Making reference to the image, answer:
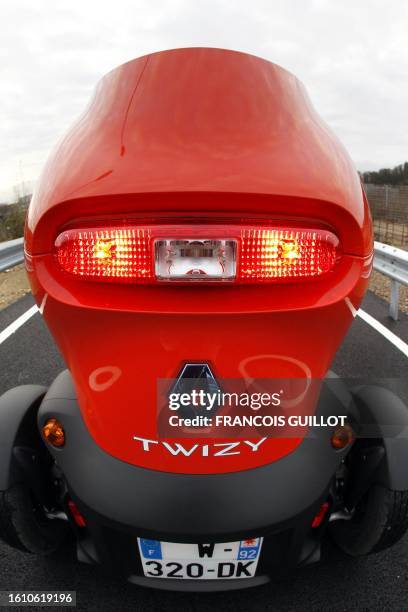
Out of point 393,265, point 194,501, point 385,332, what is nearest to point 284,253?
point 194,501

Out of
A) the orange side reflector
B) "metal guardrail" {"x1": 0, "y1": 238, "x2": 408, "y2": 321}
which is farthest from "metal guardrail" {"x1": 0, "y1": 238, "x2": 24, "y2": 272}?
the orange side reflector

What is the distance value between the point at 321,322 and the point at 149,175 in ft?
1.87

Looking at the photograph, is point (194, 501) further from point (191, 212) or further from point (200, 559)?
point (191, 212)

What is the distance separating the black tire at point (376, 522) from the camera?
5.24 feet

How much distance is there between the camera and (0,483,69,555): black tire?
1.62 m

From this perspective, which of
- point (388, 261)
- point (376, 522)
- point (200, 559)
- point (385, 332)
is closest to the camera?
point (200, 559)

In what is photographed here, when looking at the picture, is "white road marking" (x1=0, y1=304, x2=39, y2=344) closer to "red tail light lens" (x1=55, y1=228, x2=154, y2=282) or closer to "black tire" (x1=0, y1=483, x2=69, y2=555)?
"black tire" (x1=0, y1=483, x2=69, y2=555)

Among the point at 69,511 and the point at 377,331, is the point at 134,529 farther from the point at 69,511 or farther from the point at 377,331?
the point at 377,331

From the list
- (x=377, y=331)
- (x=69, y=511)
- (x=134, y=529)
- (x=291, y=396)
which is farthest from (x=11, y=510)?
(x=377, y=331)

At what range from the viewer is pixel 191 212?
1.06 metres

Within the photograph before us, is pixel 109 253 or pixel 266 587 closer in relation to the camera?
pixel 109 253

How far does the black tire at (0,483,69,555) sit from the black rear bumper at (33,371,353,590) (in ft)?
1.04

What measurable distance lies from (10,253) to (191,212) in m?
5.66

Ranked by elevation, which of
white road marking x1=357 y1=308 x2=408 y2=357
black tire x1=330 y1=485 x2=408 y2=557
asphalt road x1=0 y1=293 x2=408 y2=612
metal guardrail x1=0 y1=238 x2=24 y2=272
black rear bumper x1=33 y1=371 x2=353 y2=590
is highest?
metal guardrail x1=0 y1=238 x2=24 y2=272
